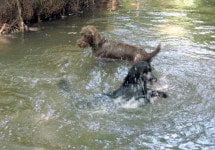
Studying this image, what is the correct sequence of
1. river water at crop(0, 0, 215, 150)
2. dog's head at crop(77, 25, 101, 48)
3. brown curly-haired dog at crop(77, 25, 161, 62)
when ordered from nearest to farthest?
river water at crop(0, 0, 215, 150) → brown curly-haired dog at crop(77, 25, 161, 62) → dog's head at crop(77, 25, 101, 48)

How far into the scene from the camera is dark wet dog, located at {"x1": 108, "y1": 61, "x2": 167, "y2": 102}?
Answer: 23.0ft

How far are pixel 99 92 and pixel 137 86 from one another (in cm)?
97

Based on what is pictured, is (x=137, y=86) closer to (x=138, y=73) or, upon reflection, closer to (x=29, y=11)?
(x=138, y=73)

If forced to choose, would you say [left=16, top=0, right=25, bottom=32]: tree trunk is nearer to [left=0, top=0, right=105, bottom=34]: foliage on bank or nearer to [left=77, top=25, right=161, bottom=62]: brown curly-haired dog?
[left=0, top=0, right=105, bottom=34]: foliage on bank

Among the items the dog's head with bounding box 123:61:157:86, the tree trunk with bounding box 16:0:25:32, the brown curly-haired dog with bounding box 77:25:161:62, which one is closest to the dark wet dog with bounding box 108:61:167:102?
the dog's head with bounding box 123:61:157:86

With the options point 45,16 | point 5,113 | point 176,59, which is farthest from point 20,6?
point 5,113

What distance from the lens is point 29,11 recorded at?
13094 mm

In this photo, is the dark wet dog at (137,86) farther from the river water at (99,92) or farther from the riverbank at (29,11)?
the riverbank at (29,11)

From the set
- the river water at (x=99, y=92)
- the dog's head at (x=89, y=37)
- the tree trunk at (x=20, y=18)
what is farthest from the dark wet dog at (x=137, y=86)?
the tree trunk at (x=20, y=18)

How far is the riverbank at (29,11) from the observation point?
12.3 metres

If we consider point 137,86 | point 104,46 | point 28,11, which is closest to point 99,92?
point 137,86

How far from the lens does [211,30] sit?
12.7 m

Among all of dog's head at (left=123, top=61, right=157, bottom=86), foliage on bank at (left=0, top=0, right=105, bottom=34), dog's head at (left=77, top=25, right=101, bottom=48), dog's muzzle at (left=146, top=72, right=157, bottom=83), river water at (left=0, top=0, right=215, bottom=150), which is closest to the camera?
river water at (left=0, top=0, right=215, bottom=150)

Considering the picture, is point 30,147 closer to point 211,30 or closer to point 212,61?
point 212,61
